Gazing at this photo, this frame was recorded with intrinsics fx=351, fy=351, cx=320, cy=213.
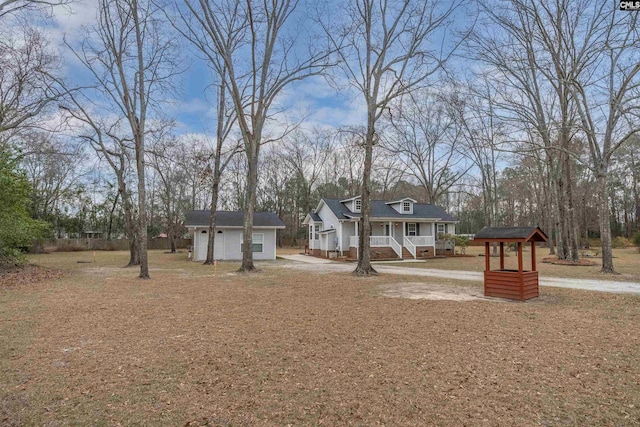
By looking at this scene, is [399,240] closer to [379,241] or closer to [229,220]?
[379,241]

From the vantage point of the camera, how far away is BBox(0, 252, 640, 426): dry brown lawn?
10.5ft

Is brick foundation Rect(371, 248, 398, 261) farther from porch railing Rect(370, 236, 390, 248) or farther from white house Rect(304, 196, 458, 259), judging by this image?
porch railing Rect(370, 236, 390, 248)

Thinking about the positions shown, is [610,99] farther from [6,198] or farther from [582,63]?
[6,198]

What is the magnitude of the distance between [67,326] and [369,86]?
1326cm

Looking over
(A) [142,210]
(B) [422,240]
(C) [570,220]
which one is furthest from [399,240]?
(A) [142,210]

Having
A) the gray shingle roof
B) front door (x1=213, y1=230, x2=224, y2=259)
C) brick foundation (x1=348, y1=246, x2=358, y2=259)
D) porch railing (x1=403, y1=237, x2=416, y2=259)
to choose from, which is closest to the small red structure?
brick foundation (x1=348, y1=246, x2=358, y2=259)

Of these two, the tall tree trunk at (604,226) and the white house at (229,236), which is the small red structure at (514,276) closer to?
the tall tree trunk at (604,226)

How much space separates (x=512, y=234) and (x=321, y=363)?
6685mm

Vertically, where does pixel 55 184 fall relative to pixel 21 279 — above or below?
above

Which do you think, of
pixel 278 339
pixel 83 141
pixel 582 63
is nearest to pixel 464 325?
pixel 278 339

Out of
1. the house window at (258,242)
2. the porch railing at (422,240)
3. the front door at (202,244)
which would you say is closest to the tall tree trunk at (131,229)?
the front door at (202,244)

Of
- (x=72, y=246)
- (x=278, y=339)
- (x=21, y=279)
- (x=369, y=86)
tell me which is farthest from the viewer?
(x=72, y=246)

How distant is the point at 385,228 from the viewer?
25250 mm

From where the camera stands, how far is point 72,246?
Answer: 36.0 m
